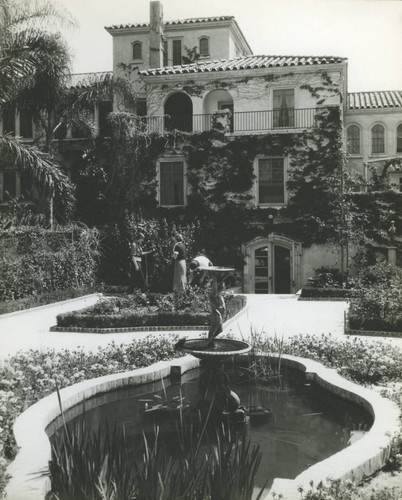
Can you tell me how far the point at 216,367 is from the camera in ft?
20.3

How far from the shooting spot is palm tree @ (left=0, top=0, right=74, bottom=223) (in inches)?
437

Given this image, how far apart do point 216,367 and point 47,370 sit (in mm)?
2691

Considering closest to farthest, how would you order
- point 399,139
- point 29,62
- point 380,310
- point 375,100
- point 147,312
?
1. point 380,310
2. point 147,312
3. point 29,62
4. point 399,139
5. point 375,100

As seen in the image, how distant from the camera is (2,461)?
14.1 ft

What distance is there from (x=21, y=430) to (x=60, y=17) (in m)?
8.23

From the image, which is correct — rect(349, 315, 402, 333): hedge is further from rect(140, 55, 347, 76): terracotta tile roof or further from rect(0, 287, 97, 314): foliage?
rect(140, 55, 347, 76): terracotta tile roof

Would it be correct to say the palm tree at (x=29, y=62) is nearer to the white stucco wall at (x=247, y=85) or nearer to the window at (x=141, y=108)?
the white stucco wall at (x=247, y=85)

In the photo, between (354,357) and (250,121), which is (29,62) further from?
Result: (354,357)

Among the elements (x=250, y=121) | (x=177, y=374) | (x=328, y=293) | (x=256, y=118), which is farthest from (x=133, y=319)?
(x=256, y=118)

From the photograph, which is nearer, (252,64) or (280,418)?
(280,418)

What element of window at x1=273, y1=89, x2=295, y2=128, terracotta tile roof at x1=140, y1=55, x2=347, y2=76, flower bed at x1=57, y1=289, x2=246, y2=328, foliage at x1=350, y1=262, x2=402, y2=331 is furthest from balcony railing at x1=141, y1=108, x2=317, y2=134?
foliage at x1=350, y1=262, x2=402, y2=331

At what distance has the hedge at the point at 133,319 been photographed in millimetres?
12609

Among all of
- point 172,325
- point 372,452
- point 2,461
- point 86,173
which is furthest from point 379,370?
point 86,173

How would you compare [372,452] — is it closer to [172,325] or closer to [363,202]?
[172,325]
